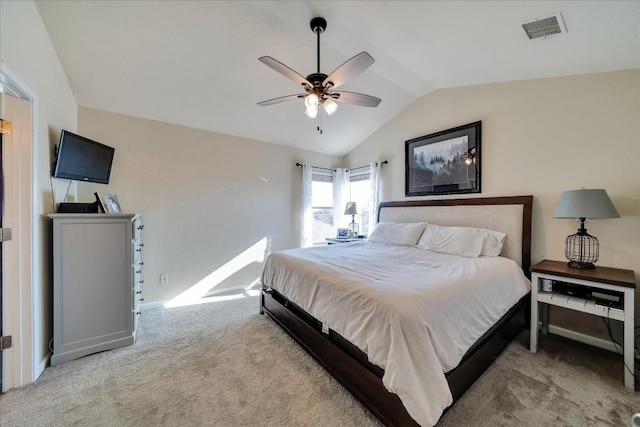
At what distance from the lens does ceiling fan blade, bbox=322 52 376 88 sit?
181cm

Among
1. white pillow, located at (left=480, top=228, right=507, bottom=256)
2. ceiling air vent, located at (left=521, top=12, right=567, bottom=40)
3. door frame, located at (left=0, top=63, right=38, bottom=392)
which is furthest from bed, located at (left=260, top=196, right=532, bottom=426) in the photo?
door frame, located at (left=0, top=63, right=38, bottom=392)

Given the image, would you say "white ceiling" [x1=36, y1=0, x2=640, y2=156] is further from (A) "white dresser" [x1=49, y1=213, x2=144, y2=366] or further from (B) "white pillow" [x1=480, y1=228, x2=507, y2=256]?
(B) "white pillow" [x1=480, y1=228, x2=507, y2=256]

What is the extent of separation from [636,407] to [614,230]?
1438mm

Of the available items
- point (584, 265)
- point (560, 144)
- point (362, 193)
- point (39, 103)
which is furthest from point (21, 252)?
point (560, 144)

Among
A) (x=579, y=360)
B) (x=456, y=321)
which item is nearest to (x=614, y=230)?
(x=579, y=360)

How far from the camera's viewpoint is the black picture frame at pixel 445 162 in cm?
318

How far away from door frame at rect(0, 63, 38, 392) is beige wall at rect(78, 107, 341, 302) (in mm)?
1198

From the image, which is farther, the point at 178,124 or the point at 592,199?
the point at 178,124

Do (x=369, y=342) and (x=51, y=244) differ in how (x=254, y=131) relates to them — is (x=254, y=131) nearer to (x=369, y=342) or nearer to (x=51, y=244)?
(x=51, y=244)

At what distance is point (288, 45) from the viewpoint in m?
2.51

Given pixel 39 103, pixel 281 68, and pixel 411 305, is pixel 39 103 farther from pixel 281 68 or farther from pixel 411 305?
pixel 411 305

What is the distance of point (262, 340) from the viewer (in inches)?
96.3

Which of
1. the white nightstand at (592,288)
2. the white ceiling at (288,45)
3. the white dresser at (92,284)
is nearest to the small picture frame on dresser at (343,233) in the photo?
the white ceiling at (288,45)

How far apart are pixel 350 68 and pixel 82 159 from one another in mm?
2646
